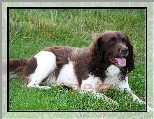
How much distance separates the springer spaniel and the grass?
73 millimetres

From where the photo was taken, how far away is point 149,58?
8.41 m

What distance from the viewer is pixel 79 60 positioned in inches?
329

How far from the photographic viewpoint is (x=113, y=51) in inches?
320

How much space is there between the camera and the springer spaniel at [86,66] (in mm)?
8227

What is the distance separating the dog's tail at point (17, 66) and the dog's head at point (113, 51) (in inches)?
30.0

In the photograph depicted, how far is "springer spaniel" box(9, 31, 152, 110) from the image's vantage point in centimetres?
823

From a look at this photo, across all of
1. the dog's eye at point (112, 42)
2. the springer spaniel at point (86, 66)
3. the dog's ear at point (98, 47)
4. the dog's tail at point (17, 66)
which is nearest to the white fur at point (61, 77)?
the springer spaniel at point (86, 66)

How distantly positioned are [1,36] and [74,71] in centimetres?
83

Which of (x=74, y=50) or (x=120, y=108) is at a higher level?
(x=74, y=50)

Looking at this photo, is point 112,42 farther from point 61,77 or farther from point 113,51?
point 61,77

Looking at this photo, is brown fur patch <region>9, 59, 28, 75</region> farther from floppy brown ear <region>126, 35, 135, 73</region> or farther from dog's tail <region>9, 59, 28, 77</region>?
floppy brown ear <region>126, 35, 135, 73</region>

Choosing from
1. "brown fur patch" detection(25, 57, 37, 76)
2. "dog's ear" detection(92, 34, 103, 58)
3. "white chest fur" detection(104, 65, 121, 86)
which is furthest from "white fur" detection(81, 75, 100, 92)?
"brown fur patch" detection(25, 57, 37, 76)

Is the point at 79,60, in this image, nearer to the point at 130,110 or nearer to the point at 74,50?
the point at 74,50

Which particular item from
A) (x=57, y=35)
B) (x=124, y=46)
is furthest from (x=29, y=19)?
(x=124, y=46)
